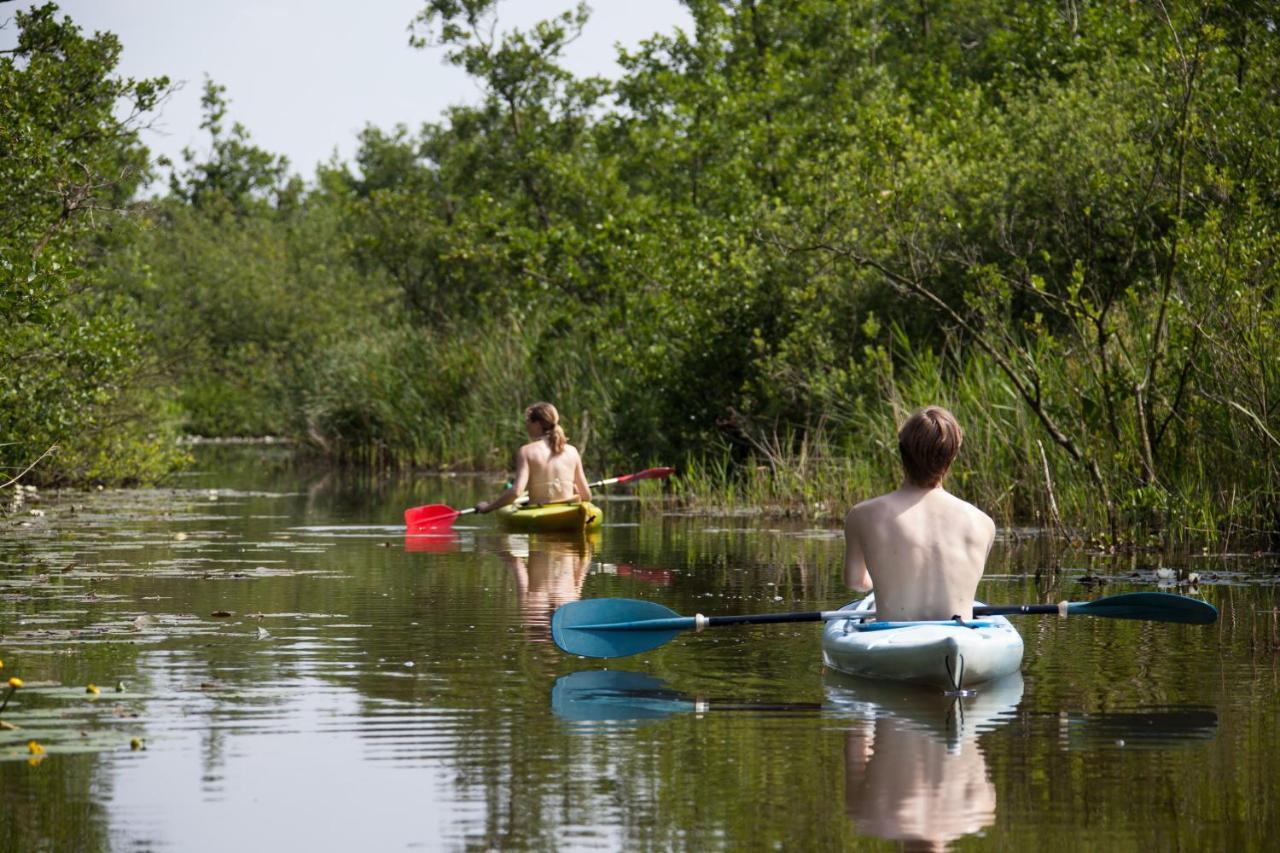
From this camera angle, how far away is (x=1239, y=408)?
13133mm

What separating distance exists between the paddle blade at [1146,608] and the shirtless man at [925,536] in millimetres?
1119

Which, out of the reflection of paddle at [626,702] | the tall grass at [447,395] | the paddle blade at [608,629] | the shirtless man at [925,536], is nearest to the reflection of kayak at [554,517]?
the tall grass at [447,395]

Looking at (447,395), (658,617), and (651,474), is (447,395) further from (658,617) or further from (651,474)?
(658,617)

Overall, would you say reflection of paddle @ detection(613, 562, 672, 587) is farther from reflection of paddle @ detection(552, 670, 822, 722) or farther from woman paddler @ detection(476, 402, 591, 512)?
reflection of paddle @ detection(552, 670, 822, 722)

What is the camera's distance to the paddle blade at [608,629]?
916 cm

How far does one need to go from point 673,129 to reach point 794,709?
26.0m

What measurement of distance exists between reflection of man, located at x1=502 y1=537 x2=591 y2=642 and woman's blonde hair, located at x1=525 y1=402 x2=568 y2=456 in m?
0.92

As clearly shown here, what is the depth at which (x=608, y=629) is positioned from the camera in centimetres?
927

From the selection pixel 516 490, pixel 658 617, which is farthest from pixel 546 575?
pixel 658 617

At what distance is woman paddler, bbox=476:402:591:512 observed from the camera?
18.5m

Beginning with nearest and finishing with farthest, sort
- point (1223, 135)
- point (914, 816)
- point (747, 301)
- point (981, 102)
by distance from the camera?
point (914, 816) < point (1223, 135) < point (747, 301) < point (981, 102)

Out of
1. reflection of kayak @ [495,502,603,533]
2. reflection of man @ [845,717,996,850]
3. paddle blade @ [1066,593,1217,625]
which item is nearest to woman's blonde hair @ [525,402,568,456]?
reflection of kayak @ [495,502,603,533]

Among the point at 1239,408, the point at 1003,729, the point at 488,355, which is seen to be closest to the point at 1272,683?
the point at 1003,729

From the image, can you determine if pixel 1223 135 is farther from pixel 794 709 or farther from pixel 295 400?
pixel 295 400
